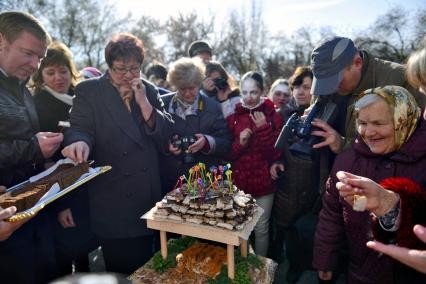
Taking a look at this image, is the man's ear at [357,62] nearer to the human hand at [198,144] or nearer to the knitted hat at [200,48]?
the human hand at [198,144]

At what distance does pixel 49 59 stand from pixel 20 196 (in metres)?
1.81

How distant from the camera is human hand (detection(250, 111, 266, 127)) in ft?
10.2

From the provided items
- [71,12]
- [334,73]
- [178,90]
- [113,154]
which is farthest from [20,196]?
[71,12]

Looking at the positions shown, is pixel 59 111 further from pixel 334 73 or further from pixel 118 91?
pixel 334 73

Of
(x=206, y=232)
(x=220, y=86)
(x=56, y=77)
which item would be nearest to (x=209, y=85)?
(x=220, y=86)

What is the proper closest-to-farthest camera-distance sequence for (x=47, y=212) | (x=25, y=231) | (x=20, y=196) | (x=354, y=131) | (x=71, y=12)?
(x=20, y=196) < (x=25, y=231) < (x=354, y=131) < (x=47, y=212) < (x=71, y=12)

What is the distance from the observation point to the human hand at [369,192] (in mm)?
A: 1301

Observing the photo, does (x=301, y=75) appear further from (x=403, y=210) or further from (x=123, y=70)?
(x=403, y=210)

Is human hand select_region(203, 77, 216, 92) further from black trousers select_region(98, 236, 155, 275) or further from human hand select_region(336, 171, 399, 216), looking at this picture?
human hand select_region(336, 171, 399, 216)

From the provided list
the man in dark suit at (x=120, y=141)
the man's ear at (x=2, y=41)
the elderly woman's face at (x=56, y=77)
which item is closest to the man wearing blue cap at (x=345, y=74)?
the man in dark suit at (x=120, y=141)

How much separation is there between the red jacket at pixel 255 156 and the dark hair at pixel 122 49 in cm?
136

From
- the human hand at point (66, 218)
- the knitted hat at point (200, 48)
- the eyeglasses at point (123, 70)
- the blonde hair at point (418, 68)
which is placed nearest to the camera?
the blonde hair at point (418, 68)

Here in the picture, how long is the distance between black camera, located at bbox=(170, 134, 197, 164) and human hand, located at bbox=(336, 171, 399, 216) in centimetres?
153

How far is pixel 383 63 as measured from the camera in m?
2.35
